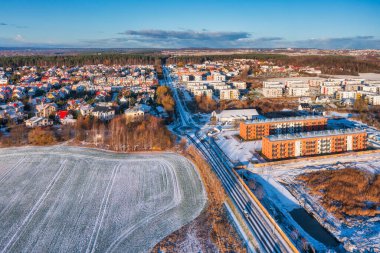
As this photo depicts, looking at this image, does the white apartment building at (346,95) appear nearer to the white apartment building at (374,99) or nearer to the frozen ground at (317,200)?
the white apartment building at (374,99)

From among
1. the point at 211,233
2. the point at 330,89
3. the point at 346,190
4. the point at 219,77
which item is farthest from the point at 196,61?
the point at 211,233

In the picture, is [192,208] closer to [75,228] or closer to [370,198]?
[75,228]

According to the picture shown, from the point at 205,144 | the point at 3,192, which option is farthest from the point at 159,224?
the point at 205,144

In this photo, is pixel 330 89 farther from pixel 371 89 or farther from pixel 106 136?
pixel 106 136

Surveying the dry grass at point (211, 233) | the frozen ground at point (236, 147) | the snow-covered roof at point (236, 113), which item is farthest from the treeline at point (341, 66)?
the dry grass at point (211, 233)

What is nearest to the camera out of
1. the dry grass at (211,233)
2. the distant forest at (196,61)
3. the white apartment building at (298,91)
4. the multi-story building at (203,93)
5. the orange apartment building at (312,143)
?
the dry grass at (211,233)

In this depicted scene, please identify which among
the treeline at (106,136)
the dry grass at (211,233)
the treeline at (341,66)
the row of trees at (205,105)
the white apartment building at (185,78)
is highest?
the treeline at (341,66)
